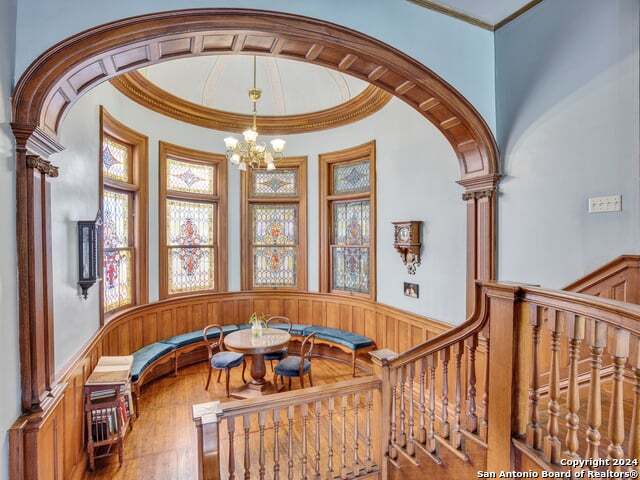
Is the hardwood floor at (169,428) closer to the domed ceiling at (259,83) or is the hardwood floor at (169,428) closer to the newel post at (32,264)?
the newel post at (32,264)

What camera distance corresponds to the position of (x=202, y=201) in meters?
5.28

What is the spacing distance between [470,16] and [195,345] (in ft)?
16.1

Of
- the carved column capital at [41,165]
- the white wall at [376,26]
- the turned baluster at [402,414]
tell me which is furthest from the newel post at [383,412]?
the carved column capital at [41,165]

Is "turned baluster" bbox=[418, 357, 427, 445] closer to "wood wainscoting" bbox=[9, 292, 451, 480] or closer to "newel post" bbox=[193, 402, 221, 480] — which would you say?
"newel post" bbox=[193, 402, 221, 480]

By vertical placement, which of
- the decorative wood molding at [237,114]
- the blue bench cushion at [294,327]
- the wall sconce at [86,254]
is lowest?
the blue bench cushion at [294,327]

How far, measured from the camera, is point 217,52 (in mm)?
2469

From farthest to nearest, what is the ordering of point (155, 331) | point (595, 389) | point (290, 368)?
point (155, 331), point (290, 368), point (595, 389)

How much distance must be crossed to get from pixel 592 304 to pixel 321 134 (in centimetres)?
471

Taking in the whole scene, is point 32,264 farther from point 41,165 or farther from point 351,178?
point 351,178

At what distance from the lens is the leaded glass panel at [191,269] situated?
5.00m

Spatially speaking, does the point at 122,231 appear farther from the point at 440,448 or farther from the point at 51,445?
the point at 440,448

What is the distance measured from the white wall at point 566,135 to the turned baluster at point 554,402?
132cm

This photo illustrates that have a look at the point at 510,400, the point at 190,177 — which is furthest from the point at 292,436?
the point at 190,177

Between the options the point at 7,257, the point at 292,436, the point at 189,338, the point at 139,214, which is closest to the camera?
the point at 7,257
